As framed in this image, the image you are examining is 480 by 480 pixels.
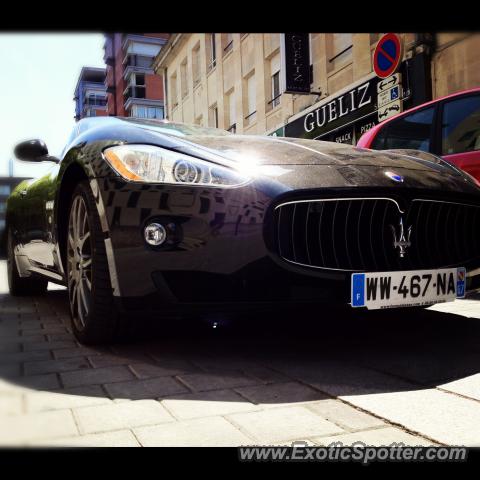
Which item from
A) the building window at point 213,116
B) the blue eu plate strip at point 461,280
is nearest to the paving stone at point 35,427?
the blue eu plate strip at point 461,280

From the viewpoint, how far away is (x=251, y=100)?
711 inches

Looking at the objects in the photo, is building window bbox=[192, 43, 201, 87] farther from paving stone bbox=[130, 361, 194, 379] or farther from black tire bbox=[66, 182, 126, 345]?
paving stone bbox=[130, 361, 194, 379]

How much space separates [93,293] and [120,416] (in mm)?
933

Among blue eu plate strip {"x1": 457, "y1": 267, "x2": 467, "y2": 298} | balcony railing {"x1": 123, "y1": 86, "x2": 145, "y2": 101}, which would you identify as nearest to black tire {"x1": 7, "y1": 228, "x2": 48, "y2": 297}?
blue eu plate strip {"x1": 457, "y1": 267, "x2": 467, "y2": 298}

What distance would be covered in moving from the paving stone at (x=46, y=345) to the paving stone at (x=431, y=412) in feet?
5.08

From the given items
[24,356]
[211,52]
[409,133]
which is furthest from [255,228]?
[211,52]

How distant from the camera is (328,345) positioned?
8.96 ft

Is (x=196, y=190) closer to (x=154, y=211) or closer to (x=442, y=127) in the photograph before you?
(x=154, y=211)

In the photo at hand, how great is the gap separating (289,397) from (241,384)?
0.79ft

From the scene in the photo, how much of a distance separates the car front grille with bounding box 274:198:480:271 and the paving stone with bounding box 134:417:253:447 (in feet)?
2.71

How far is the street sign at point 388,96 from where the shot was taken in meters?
10.5

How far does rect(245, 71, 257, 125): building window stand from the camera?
17719 mm

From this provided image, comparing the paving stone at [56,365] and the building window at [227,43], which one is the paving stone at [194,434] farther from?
the building window at [227,43]

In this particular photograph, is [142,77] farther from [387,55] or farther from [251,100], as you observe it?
[387,55]
